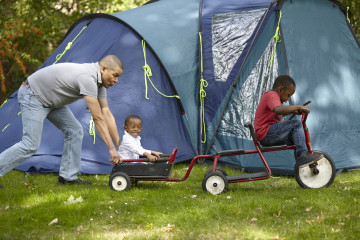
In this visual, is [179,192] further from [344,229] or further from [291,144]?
[344,229]

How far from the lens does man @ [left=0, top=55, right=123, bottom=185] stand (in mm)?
4594

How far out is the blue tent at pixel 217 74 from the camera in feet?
19.7

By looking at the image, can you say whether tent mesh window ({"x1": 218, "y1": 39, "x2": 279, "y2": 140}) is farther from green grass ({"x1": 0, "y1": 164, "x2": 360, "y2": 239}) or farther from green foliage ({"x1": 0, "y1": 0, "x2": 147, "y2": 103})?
green foliage ({"x1": 0, "y1": 0, "x2": 147, "y2": 103})

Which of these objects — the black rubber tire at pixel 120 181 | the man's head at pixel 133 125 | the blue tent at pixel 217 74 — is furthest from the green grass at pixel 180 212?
the blue tent at pixel 217 74

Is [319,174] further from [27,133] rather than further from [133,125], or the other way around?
[27,133]

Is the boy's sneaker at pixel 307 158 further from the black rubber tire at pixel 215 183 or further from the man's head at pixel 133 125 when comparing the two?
the man's head at pixel 133 125

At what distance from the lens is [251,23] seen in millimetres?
6332

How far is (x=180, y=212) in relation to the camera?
13.7 feet

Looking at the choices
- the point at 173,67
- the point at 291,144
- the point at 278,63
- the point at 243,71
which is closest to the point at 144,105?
the point at 173,67

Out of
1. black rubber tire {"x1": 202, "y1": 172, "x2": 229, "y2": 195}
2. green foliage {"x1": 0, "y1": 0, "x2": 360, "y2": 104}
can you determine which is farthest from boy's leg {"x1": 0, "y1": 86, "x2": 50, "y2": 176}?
green foliage {"x1": 0, "y1": 0, "x2": 360, "y2": 104}

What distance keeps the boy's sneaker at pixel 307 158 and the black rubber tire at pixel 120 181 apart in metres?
1.67

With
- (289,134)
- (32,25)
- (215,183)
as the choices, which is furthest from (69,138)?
(32,25)

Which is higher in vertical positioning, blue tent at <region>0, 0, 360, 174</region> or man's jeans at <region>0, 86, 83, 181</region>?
blue tent at <region>0, 0, 360, 174</region>

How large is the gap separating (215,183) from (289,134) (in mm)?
853
